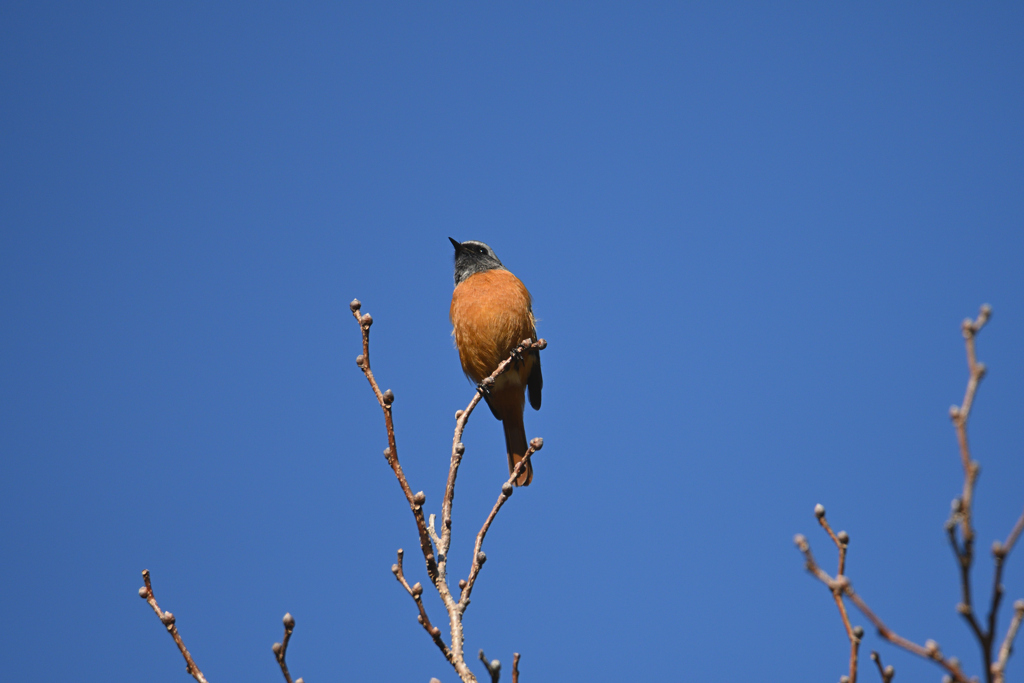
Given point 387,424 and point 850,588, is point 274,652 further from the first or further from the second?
point 850,588

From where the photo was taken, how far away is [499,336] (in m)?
6.46

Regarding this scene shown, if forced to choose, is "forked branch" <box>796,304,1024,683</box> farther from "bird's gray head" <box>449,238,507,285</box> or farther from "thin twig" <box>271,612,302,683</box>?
"bird's gray head" <box>449,238,507,285</box>

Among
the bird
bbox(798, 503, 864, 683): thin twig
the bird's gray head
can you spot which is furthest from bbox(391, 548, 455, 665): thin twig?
the bird's gray head

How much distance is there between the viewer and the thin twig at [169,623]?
7.64 feet

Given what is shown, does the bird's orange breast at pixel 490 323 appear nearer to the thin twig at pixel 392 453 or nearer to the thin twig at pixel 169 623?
the thin twig at pixel 392 453

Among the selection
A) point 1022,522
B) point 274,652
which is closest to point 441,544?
point 274,652

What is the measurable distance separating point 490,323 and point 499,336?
13 cm

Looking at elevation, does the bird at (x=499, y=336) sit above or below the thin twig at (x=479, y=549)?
above

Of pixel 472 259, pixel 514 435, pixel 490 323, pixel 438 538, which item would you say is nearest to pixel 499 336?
pixel 490 323

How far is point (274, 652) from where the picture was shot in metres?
2.28

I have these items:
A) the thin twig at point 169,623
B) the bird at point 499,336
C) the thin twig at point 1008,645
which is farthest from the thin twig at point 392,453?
the bird at point 499,336

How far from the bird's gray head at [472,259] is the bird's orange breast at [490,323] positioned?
0.61 metres

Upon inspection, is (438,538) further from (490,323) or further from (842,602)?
(490,323)

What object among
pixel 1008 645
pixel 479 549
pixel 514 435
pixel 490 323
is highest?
pixel 490 323
